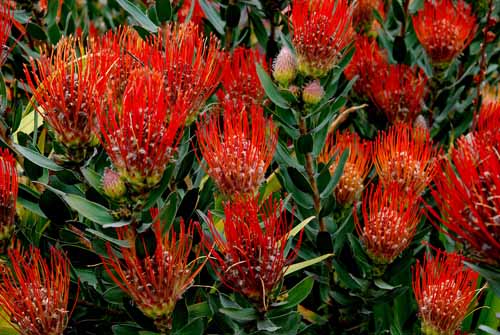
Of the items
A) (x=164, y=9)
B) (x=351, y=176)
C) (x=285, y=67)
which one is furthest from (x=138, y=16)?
(x=351, y=176)

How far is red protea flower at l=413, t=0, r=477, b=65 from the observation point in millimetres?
1633

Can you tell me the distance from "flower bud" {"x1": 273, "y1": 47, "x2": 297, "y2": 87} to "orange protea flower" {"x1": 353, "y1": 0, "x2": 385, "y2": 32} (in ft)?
2.44

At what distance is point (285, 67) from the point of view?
1262 mm

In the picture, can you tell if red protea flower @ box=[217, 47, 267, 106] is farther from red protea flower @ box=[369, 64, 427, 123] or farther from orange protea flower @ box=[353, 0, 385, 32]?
orange protea flower @ box=[353, 0, 385, 32]

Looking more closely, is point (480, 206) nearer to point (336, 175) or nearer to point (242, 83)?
point (336, 175)

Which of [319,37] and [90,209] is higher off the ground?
[319,37]

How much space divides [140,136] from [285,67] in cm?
46

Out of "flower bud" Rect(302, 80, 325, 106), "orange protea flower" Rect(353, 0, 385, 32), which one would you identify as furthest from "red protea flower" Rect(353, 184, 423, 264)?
"orange protea flower" Rect(353, 0, 385, 32)

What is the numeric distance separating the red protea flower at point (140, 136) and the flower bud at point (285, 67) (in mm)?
362

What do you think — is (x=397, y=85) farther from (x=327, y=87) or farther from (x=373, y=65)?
(x=327, y=87)

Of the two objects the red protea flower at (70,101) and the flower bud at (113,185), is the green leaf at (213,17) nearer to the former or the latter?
the red protea flower at (70,101)

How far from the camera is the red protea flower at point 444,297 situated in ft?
3.64

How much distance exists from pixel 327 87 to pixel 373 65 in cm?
36

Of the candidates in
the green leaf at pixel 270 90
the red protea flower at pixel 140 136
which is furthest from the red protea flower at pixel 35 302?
the green leaf at pixel 270 90
